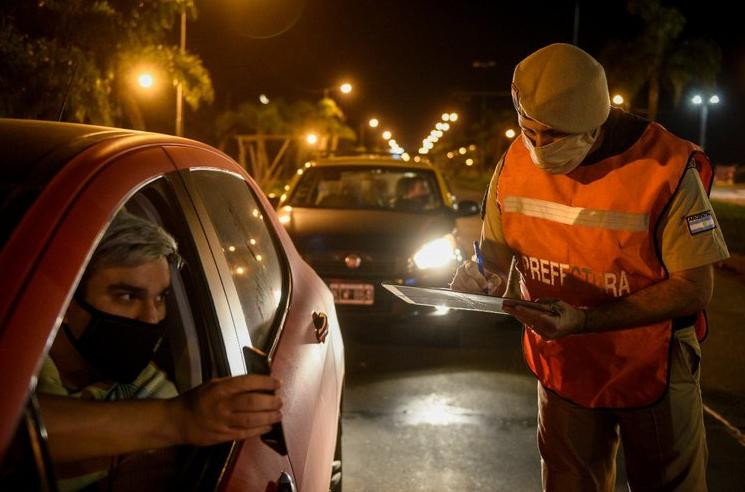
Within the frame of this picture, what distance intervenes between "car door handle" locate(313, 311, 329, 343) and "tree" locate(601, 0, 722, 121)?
105 feet

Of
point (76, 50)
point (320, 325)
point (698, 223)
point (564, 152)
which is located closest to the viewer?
point (698, 223)

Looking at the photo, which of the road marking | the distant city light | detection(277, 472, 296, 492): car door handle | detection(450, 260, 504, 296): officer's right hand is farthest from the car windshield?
detection(277, 472, 296, 492): car door handle

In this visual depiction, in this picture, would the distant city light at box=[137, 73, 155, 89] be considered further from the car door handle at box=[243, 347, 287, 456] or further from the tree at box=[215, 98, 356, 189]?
the tree at box=[215, 98, 356, 189]

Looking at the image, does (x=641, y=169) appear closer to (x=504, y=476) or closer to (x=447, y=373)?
(x=504, y=476)

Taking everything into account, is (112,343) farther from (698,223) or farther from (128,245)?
(698,223)

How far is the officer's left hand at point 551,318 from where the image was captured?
2301mm

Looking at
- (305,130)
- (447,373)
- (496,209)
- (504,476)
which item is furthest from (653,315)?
(305,130)

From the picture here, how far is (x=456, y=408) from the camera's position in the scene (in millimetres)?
5633

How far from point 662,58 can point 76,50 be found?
29.8 metres

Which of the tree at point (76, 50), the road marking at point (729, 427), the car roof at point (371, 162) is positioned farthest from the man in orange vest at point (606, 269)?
the car roof at point (371, 162)

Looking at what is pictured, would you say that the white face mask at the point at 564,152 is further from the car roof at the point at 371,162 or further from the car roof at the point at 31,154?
the car roof at the point at 371,162

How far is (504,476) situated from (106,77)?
6.54m

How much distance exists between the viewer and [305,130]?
34.2 metres

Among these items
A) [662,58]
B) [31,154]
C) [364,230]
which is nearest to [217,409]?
[31,154]
